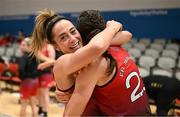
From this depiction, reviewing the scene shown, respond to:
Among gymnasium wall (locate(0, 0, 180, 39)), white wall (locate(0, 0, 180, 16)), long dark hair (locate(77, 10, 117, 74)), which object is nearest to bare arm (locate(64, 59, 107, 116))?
long dark hair (locate(77, 10, 117, 74))

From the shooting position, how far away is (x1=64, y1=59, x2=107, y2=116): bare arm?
56.5 inches

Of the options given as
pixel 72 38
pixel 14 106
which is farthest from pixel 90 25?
pixel 14 106

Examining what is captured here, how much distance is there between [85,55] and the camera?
1.39 metres

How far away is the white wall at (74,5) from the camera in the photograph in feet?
7.87

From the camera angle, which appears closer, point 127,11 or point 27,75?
point 127,11

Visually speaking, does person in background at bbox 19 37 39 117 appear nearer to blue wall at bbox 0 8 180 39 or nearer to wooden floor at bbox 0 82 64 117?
wooden floor at bbox 0 82 64 117

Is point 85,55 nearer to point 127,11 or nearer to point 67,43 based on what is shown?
point 67,43

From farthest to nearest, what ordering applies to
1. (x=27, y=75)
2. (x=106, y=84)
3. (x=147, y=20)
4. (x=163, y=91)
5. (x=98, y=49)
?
(x=27, y=75), (x=163, y=91), (x=147, y=20), (x=106, y=84), (x=98, y=49)

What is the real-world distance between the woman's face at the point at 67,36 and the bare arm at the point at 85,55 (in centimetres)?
11

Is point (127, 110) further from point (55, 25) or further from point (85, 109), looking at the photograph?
point (55, 25)

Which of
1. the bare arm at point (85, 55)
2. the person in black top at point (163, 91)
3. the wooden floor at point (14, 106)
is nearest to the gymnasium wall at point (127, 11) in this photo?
the bare arm at point (85, 55)

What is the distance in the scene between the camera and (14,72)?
6.77 meters

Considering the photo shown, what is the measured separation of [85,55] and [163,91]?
286 cm

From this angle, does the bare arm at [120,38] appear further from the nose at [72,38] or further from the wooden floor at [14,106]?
the wooden floor at [14,106]
